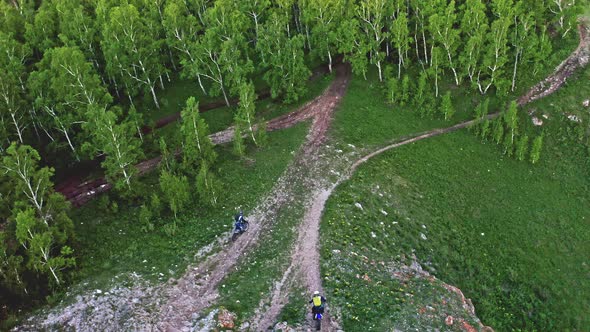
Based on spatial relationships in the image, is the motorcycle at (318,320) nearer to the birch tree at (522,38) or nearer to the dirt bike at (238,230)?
the dirt bike at (238,230)

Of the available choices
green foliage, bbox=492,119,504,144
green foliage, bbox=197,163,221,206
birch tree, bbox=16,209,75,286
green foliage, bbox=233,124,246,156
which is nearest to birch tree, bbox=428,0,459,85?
green foliage, bbox=492,119,504,144

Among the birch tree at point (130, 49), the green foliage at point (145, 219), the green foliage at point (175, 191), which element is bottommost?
the green foliage at point (145, 219)

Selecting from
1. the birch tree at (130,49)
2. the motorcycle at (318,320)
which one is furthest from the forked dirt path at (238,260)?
the birch tree at (130,49)

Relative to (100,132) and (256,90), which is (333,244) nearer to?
(100,132)

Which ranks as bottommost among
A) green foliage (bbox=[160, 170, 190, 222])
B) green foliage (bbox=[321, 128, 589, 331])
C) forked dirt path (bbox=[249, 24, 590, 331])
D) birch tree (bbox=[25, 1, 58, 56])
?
green foliage (bbox=[321, 128, 589, 331])

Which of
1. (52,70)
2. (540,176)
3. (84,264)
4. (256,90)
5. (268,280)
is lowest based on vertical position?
(540,176)

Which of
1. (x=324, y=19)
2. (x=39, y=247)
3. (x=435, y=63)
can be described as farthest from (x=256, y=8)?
(x=39, y=247)

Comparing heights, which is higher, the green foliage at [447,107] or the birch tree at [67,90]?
the birch tree at [67,90]

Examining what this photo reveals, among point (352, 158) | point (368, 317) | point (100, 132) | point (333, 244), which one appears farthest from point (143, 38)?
point (368, 317)

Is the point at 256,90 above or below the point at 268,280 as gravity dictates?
above

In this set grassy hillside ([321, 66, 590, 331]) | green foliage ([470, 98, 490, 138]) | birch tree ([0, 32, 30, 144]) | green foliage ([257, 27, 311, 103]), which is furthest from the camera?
green foliage ([257, 27, 311, 103])

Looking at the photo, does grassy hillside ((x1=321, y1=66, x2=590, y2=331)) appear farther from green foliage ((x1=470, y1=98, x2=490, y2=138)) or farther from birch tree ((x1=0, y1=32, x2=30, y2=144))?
birch tree ((x1=0, y1=32, x2=30, y2=144))
